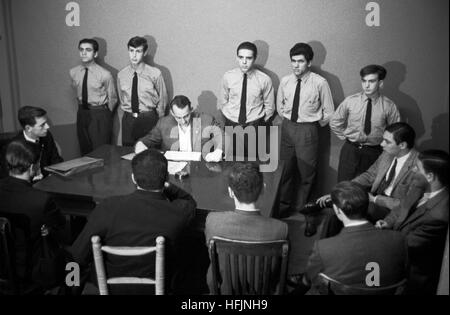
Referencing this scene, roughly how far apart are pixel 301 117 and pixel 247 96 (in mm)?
614

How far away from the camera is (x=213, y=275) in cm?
249

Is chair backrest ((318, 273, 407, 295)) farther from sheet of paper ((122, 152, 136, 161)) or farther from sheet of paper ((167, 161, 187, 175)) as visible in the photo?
→ sheet of paper ((122, 152, 136, 161))

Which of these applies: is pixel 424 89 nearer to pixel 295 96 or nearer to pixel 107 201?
pixel 295 96

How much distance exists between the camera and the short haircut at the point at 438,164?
2.97 metres

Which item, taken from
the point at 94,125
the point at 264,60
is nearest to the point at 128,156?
the point at 94,125

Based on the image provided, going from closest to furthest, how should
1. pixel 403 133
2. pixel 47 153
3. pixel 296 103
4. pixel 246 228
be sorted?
pixel 246 228 < pixel 403 133 < pixel 47 153 < pixel 296 103

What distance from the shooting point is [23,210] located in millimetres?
2729

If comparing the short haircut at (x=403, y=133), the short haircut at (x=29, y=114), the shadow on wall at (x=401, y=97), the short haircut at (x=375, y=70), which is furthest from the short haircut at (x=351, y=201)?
the shadow on wall at (x=401, y=97)

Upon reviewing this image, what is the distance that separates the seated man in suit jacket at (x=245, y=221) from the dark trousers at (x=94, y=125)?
3.33 meters

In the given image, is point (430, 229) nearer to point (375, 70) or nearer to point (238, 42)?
point (375, 70)

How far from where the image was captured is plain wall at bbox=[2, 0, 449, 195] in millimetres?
4914

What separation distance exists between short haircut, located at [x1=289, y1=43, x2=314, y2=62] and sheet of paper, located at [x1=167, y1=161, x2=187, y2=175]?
180cm

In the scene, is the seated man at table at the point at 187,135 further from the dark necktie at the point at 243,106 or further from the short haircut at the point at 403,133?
the short haircut at the point at 403,133

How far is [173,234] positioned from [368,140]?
110 inches
